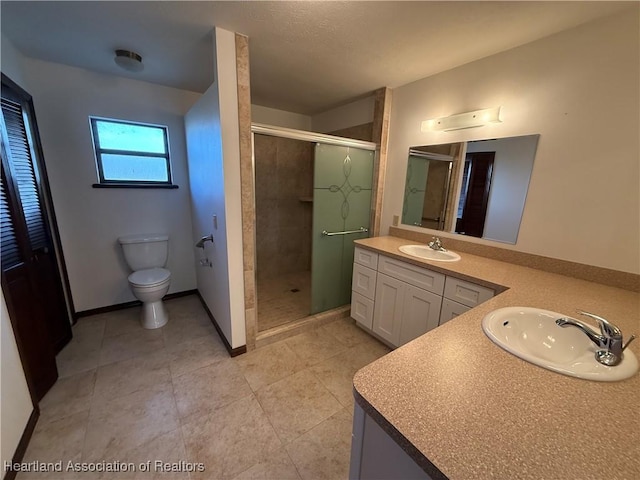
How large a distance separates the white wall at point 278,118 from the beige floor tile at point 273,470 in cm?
321

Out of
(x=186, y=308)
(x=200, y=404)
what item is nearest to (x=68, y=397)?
(x=200, y=404)

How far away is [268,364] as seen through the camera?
1980 mm

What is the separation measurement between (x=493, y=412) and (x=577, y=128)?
1773 millimetres

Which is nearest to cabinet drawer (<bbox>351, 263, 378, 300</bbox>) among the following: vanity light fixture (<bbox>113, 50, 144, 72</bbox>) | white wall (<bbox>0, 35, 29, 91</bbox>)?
vanity light fixture (<bbox>113, 50, 144, 72</bbox>)

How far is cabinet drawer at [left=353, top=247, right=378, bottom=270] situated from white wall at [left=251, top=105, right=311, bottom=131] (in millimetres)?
2095

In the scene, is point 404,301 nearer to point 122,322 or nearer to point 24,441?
point 24,441

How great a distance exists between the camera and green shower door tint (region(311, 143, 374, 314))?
2338mm

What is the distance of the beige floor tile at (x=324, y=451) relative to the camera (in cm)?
125

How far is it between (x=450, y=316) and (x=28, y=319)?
2652 mm

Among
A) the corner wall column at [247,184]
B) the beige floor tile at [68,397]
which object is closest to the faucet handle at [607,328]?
the corner wall column at [247,184]

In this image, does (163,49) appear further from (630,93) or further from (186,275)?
(630,93)

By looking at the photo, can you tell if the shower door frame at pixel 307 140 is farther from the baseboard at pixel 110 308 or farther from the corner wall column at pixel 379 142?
the baseboard at pixel 110 308

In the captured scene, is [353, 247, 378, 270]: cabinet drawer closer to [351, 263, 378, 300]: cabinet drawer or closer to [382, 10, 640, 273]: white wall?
[351, 263, 378, 300]: cabinet drawer

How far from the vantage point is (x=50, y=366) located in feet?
5.56
